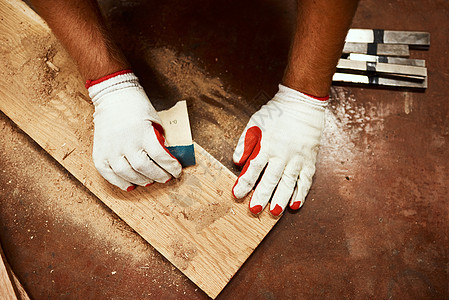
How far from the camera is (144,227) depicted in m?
1.26

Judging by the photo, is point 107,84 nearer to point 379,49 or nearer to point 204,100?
point 204,100

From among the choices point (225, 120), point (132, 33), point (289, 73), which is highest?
point (132, 33)

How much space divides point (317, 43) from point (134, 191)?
→ 1013 mm

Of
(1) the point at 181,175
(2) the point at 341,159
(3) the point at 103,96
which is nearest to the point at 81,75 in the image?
(3) the point at 103,96

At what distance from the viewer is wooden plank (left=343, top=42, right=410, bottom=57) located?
1.57 meters

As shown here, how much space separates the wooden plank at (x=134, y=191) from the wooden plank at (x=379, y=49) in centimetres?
99

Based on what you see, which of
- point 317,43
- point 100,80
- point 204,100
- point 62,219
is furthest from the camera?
point 204,100

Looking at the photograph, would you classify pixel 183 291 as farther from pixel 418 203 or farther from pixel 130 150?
pixel 418 203

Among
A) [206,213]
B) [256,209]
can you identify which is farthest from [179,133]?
[256,209]

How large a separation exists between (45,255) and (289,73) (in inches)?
56.1

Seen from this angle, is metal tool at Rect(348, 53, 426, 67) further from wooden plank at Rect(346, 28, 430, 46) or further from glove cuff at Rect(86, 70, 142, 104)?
glove cuff at Rect(86, 70, 142, 104)

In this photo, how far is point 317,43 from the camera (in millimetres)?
1182

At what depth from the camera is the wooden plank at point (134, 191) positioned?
1.24 meters

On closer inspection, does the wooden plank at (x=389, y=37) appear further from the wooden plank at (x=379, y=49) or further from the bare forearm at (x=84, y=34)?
the bare forearm at (x=84, y=34)
